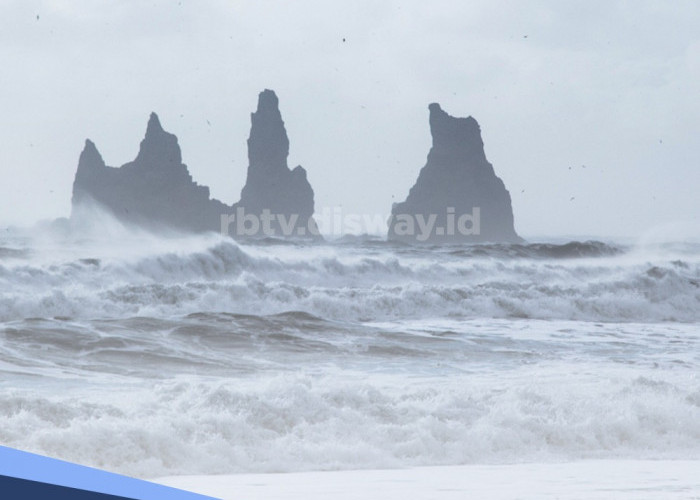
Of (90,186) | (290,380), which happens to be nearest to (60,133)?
(90,186)

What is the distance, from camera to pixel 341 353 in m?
6.80

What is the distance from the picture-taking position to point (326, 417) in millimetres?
4016

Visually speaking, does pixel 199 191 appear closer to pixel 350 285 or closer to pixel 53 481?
pixel 350 285

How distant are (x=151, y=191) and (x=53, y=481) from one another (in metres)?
15.6

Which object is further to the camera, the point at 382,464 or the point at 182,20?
the point at 182,20

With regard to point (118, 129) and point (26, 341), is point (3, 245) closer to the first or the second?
point (118, 129)

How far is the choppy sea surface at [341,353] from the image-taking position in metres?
3.73

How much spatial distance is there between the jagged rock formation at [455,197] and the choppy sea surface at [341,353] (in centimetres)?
144

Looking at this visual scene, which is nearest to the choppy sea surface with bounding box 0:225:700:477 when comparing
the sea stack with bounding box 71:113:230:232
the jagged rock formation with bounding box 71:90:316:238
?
the sea stack with bounding box 71:113:230:232

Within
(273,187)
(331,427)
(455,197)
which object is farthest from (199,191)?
(331,427)

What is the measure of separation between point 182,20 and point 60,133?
6.83 feet

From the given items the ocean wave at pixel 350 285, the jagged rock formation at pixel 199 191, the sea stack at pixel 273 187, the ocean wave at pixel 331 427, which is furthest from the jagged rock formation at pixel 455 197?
the ocean wave at pixel 331 427

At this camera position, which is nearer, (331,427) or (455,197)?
(331,427)

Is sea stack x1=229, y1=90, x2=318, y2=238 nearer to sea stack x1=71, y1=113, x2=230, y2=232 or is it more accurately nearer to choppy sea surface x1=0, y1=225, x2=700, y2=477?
sea stack x1=71, y1=113, x2=230, y2=232
